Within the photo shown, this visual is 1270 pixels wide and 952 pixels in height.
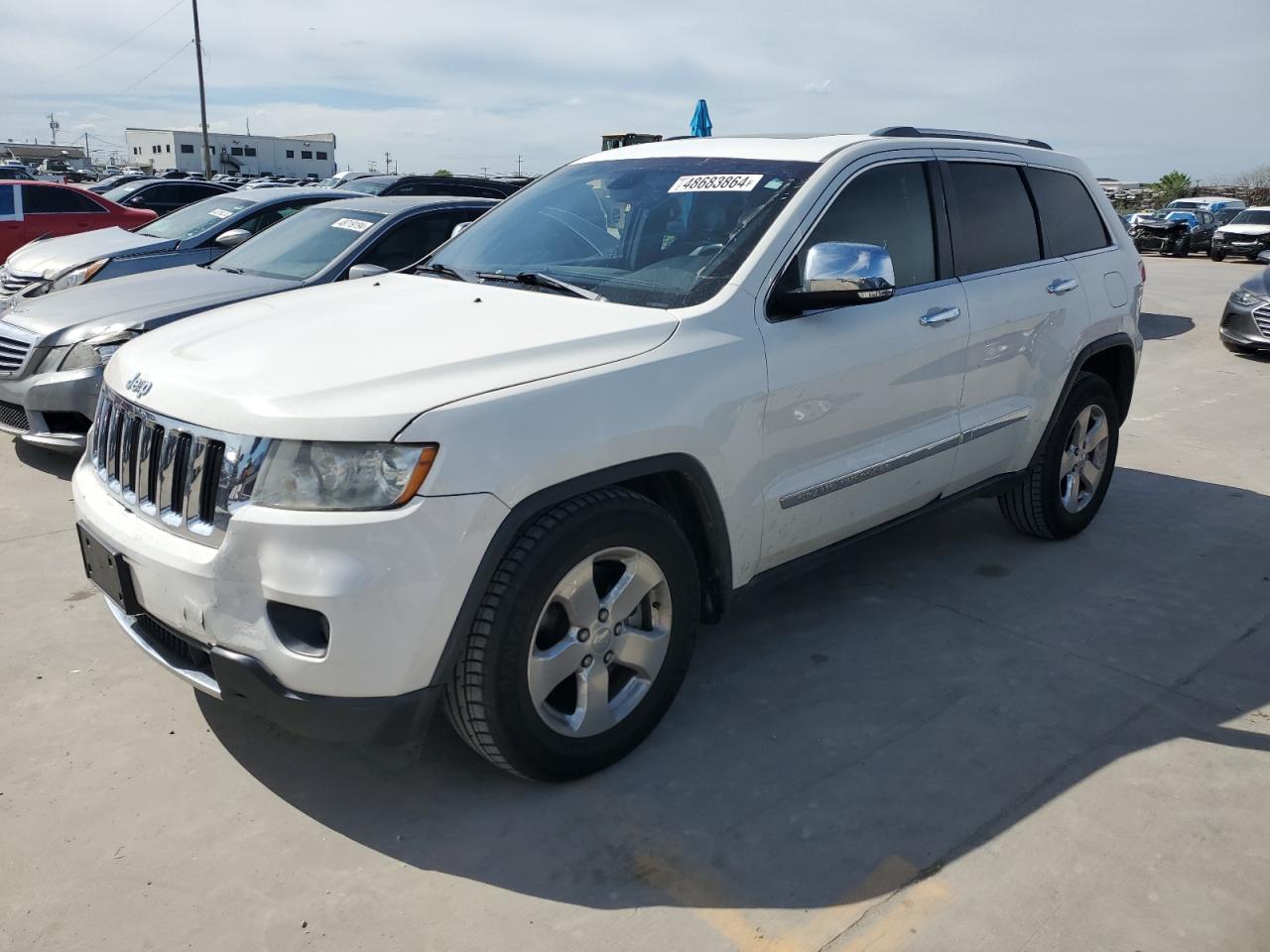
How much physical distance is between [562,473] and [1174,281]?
796 inches

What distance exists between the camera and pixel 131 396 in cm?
295

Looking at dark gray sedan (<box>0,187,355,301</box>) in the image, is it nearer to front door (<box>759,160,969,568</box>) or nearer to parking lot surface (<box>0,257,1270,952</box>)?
parking lot surface (<box>0,257,1270,952</box>)

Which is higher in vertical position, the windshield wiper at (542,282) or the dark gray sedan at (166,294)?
the windshield wiper at (542,282)

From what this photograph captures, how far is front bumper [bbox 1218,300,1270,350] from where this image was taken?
34.4ft

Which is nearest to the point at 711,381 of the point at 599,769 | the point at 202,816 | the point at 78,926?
the point at 599,769

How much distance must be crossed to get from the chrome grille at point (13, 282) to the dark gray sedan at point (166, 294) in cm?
288

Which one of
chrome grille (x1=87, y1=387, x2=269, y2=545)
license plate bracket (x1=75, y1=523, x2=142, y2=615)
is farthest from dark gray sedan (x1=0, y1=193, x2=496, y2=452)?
license plate bracket (x1=75, y1=523, x2=142, y2=615)

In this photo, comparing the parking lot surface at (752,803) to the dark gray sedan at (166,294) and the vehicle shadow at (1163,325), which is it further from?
the vehicle shadow at (1163,325)

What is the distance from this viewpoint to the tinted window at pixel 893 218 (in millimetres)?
3598

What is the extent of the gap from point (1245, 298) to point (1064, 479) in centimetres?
739

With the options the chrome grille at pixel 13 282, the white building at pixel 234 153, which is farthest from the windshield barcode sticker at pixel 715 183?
the white building at pixel 234 153

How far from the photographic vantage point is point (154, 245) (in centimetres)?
837

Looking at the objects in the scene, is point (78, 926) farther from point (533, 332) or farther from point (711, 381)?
point (711, 381)

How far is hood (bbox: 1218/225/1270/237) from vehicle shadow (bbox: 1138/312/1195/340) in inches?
552
